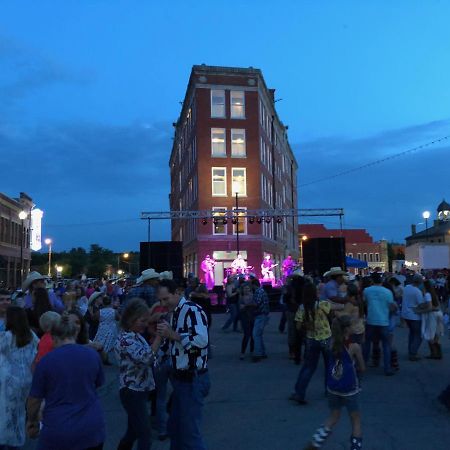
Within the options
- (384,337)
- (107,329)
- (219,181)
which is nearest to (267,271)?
(219,181)

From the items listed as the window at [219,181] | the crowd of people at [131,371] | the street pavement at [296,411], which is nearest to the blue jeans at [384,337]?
the street pavement at [296,411]

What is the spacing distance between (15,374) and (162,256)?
24.1 m

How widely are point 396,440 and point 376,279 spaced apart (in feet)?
15.1

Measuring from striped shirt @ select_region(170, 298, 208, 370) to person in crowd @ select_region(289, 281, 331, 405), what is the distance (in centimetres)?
306

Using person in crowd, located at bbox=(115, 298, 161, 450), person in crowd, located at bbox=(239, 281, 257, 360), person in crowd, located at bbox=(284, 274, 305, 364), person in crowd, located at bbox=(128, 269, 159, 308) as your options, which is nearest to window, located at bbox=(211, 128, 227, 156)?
person in crowd, located at bbox=(284, 274, 305, 364)

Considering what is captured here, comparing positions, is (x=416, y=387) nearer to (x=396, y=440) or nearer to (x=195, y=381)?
(x=396, y=440)

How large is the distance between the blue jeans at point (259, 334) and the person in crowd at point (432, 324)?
131 inches

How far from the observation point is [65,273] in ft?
329

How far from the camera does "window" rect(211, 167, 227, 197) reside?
40.6 metres

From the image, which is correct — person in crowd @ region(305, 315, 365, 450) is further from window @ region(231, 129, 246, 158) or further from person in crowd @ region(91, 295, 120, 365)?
window @ region(231, 129, 246, 158)

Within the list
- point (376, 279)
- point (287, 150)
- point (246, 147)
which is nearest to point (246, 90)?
point (246, 147)

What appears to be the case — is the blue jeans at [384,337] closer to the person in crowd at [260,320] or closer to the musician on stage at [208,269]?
the person in crowd at [260,320]

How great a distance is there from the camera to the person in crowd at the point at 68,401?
126 inches

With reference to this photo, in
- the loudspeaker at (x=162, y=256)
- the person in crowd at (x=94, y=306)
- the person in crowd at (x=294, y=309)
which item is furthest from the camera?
the loudspeaker at (x=162, y=256)
